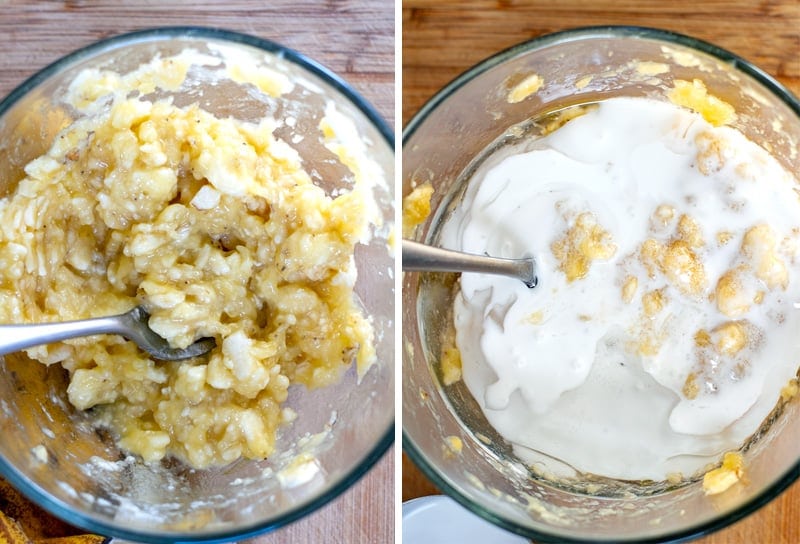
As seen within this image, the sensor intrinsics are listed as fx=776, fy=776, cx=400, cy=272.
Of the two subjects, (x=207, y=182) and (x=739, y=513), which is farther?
(x=207, y=182)

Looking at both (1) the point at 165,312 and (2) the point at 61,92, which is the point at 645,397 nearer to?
(1) the point at 165,312

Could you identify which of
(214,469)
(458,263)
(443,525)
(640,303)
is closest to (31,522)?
(214,469)

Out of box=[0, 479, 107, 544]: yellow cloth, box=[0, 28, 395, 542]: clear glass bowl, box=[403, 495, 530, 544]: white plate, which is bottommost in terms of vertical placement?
box=[0, 479, 107, 544]: yellow cloth

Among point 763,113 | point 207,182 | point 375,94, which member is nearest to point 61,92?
point 207,182

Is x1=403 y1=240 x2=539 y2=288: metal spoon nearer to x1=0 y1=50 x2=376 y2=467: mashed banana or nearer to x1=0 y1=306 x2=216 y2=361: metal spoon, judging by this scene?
x1=0 y1=50 x2=376 y2=467: mashed banana

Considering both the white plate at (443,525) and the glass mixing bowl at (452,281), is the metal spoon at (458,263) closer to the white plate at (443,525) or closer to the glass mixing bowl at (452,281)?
the glass mixing bowl at (452,281)

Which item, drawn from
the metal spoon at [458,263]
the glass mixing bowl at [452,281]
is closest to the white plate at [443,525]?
the glass mixing bowl at [452,281]

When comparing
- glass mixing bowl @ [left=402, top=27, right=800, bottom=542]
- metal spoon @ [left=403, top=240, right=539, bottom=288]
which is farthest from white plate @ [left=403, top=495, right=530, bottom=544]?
metal spoon @ [left=403, top=240, right=539, bottom=288]
